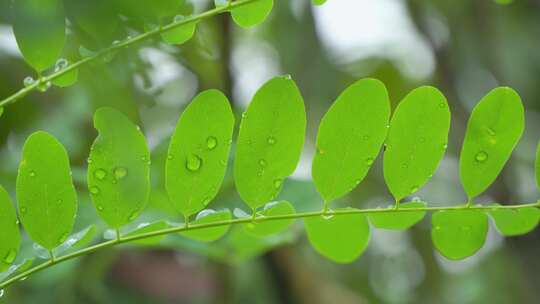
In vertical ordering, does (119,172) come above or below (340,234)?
above

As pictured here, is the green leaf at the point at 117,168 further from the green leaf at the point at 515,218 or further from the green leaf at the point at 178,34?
the green leaf at the point at 515,218

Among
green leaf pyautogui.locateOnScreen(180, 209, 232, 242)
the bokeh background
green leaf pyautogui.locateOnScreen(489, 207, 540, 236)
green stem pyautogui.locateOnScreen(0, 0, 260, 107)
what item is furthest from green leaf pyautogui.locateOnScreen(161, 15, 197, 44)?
the bokeh background

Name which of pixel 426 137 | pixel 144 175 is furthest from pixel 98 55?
pixel 426 137

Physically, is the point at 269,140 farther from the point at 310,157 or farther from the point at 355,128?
the point at 310,157

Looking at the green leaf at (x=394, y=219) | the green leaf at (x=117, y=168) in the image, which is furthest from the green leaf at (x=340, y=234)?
the green leaf at (x=117, y=168)

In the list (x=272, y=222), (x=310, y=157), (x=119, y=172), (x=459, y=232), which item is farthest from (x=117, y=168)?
(x=310, y=157)
